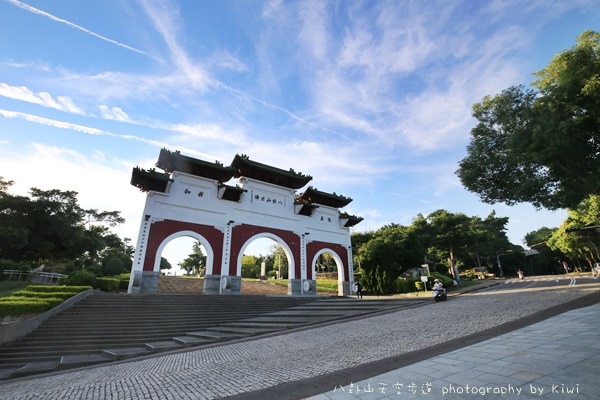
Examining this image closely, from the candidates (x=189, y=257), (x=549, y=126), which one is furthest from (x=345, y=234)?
(x=189, y=257)

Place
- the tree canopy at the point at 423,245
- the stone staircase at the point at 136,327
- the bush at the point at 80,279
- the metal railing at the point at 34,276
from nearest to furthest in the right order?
the stone staircase at the point at 136,327 → the bush at the point at 80,279 → the metal railing at the point at 34,276 → the tree canopy at the point at 423,245

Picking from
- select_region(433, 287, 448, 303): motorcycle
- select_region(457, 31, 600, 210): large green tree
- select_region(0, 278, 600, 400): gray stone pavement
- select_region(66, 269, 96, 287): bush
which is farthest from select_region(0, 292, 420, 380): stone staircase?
select_region(457, 31, 600, 210): large green tree

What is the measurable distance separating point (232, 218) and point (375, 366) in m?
15.5

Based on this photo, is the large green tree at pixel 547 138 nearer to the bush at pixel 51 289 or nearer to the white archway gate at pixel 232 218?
the white archway gate at pixel 232 218

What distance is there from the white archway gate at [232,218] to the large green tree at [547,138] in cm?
1199

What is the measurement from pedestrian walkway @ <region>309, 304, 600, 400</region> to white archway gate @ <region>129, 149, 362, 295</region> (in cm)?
1448

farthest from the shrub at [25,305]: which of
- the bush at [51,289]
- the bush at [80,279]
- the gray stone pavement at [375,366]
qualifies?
the gray stone pavement at [375,366]

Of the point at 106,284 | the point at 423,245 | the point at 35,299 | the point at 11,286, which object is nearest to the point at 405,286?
the point at 423,245

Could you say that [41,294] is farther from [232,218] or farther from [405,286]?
[405,286]

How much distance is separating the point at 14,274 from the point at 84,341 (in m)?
16.2

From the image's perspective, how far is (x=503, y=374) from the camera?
12.1 feet

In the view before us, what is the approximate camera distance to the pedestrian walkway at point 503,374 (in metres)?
3.19

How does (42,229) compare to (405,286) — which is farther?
(42,229)

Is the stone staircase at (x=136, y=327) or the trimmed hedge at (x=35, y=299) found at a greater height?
the trimmed hedge at (x=35, y=299)
